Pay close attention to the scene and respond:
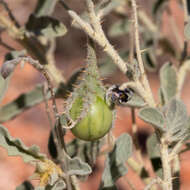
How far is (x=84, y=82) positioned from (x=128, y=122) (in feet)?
10.5

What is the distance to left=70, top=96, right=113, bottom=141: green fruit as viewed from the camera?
1.27 m

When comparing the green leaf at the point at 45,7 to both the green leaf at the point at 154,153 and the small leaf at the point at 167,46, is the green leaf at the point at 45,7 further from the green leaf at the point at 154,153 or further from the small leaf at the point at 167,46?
the small leaf at the point at 167,46

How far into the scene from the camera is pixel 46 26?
69.3 inches

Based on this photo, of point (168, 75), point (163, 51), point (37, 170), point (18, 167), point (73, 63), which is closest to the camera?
point (37, 170)

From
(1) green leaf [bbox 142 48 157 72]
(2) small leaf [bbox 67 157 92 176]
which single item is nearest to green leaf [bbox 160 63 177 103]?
(1) green leaf [bbox 142 48 157 72]

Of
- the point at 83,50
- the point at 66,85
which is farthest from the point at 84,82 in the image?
the point at 83,50

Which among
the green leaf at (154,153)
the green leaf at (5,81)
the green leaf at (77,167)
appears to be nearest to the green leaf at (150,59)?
the green leaf at (154,153)

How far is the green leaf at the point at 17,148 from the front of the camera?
4.40 feet

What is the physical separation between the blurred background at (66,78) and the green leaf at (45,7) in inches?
56.3

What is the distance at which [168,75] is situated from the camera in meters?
1.81

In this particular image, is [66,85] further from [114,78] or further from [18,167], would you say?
[114,78]

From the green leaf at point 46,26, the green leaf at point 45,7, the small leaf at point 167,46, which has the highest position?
the green leaf at point 45,7

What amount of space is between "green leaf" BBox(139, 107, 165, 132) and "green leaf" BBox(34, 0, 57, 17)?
30.4 inches

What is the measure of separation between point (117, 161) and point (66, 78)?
2.92 metres
